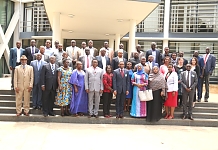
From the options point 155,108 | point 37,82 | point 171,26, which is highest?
point 171,26

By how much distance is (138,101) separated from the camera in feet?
23.2

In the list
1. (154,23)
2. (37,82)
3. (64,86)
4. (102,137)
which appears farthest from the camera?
(154,23)

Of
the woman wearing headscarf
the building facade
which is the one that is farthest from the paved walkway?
the building facade

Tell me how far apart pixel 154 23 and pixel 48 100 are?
15.6m

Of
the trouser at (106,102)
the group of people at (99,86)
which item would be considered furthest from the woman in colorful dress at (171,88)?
the trouser at (106,102)

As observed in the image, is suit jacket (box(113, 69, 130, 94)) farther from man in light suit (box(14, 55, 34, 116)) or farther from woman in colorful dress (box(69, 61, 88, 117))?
man in light suit (box(14, 55, 34, 116))

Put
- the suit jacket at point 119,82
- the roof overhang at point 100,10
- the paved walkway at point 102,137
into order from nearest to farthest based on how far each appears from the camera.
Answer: the paved walkway at point 102,137
the suit jacket at point 119,82
the roof overhang at point 100,10

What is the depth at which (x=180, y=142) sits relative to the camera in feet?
18.6

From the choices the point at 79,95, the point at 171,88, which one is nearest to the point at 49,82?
the point at 79,95

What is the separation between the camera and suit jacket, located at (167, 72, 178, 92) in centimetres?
704

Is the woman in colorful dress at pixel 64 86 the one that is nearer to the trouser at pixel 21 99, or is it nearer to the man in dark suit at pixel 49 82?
the man in dark suit at pixel 49 82

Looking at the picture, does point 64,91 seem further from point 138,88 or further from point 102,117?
point 138,88

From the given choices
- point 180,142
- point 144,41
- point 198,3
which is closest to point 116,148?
point 180,142

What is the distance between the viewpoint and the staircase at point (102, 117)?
693cm
